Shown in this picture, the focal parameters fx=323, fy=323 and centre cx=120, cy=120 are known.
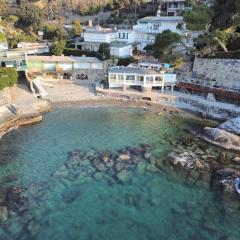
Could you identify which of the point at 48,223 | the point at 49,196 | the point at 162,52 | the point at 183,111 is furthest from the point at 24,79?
the point at 48,223

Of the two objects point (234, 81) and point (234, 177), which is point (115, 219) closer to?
point (234, 177)

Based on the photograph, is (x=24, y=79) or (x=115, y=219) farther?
(x=24, y=79)

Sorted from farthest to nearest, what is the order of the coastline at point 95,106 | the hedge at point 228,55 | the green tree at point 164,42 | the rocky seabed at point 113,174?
the green tree at point 164,42 → the hedge at point 228,55 → the coastline at point 95,106 → the rocky seabed at point 113,174

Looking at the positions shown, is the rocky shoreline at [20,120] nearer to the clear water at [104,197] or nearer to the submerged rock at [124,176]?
the clear water at [104,197]

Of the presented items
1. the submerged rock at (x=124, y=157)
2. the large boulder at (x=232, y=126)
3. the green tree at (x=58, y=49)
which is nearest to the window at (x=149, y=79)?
the large boulder at (x=232, y=126)

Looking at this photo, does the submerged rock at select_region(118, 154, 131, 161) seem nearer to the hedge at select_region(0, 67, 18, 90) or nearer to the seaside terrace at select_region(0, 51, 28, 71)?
the hedge at select_region(0, 67, 18, 90)
